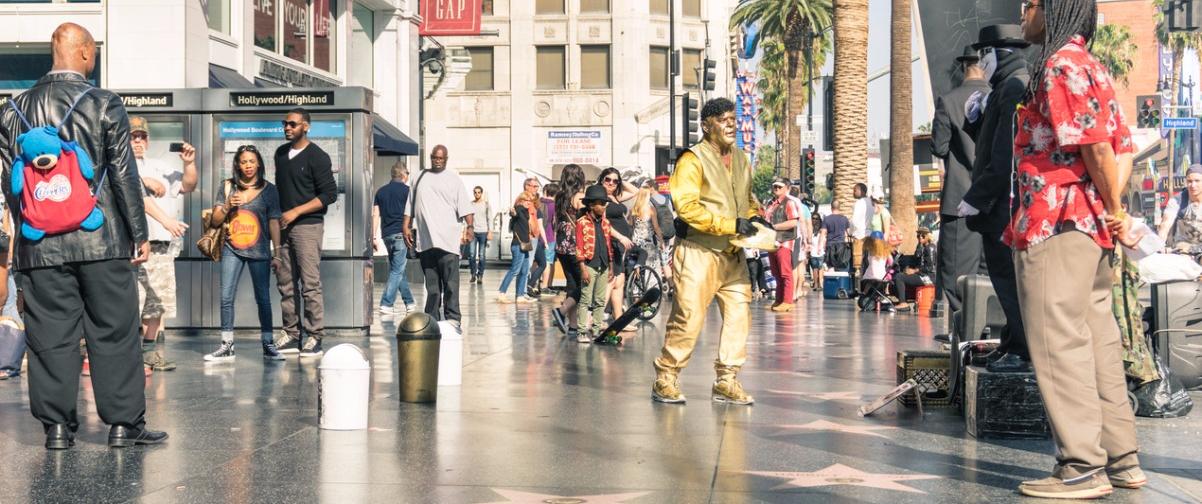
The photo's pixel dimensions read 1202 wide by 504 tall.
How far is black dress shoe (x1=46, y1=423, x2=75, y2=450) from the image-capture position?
6.98 m

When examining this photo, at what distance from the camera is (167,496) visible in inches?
229

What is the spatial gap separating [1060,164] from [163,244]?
6984 mm

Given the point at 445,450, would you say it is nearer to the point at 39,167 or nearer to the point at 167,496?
the point at 167,496

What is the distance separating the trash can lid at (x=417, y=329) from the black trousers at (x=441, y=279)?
490cm

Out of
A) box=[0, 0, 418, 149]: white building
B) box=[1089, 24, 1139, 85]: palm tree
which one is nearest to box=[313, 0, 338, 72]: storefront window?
box=[0, 0, 418, 149]: white building

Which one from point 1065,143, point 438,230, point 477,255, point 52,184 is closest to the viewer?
point 1065,143

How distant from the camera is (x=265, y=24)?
968 inches

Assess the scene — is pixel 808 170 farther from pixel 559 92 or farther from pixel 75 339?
pixel 75 339

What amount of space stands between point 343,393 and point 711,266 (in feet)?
7.81

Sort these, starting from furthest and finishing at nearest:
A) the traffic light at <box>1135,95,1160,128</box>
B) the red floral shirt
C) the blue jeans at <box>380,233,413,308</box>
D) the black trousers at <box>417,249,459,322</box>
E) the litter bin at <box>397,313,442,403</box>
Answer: the traffic light at <box>1135,95,1160,128</box>
the blue jeans at <box>380,233,413,308</box>
the black trousers at <box>417,249,459,322</box>
the litter bin at <box>397,313,442,403</box>
the red floral shirt

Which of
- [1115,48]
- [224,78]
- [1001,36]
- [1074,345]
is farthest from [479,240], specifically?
[1115,48]

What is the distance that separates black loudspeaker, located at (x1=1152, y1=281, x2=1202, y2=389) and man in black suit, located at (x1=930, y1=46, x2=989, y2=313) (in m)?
1.46

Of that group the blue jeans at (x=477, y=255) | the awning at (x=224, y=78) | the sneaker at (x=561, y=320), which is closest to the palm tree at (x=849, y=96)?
the blue jeans at (x=477, y=255)

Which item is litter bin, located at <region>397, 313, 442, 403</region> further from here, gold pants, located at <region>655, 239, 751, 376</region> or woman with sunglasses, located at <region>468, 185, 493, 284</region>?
woman with sunglasses, located at <region>468, 185, 493, 284</region>
